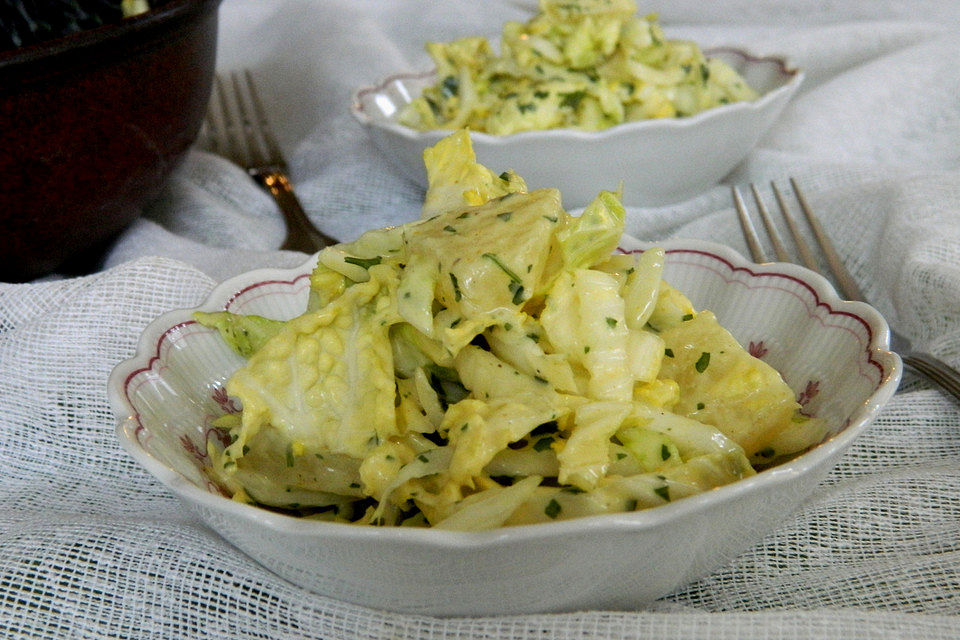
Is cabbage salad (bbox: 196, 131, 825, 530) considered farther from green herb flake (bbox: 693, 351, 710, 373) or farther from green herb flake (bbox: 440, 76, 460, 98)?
green herb flake (bbox: 440, 76, 460, 98)

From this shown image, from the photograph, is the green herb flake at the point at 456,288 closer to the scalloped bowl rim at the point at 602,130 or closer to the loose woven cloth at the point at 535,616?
the loose woven cloth at the point at 535,616

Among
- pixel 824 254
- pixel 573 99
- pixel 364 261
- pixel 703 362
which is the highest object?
pixel 364 261

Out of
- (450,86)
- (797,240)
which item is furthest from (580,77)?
(797,240)

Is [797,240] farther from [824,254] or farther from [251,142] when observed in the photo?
[251,142]

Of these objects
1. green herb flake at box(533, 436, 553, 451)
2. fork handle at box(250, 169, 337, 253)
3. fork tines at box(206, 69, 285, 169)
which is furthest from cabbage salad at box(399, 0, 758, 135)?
green herb flake at box(533, 436, 553, 451)

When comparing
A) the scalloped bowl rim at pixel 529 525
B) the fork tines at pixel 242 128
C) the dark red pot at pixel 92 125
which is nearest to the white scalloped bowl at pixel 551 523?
the scalloped bowl rim at pixel 529 525

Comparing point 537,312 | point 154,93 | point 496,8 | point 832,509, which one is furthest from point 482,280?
point 496,8
